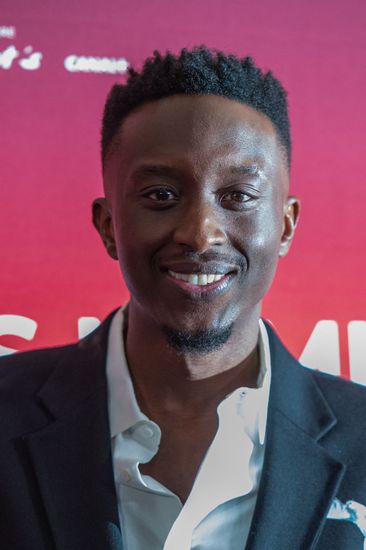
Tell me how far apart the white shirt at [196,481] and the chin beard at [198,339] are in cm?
13

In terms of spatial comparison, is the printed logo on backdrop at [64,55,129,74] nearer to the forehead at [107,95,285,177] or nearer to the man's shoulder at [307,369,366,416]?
the forehead at [107,95,285,177]

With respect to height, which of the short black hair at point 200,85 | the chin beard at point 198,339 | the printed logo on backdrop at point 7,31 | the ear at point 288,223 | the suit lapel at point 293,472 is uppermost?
the printed logo on backdrop at point 7,31

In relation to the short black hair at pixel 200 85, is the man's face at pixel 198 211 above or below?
below

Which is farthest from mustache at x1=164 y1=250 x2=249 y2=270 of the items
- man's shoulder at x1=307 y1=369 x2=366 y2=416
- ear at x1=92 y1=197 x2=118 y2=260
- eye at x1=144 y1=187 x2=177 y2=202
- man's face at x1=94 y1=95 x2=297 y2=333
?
man's shoulder at x1=307 y1=369 x2=366 y2=416

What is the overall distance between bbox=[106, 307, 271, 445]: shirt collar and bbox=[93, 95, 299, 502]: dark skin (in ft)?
0.14

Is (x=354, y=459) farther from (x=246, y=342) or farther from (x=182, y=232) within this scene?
(x=182, y=232)

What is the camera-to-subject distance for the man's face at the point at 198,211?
1312 mm

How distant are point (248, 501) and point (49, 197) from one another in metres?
0.93

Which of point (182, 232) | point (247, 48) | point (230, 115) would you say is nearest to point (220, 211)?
point (182, 232)

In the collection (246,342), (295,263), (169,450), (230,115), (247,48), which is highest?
(247,48)

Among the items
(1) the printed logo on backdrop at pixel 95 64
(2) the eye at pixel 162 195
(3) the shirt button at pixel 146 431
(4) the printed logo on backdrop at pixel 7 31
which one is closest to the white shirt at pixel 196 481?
(3) the shirt button at pixel 146 431

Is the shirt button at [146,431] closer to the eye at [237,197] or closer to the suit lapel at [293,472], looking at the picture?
the suit lapel at [293,472]

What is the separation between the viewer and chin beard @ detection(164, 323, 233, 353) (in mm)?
1350

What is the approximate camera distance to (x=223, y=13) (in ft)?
6.17
